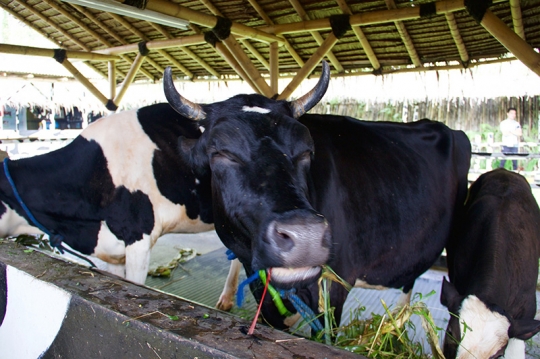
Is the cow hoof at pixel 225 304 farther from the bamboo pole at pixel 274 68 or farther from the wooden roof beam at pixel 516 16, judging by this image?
the wooden roof beam at pixel 516 16

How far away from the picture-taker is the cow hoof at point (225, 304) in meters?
3.72

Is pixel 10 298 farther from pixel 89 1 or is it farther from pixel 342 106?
pixel 342 106

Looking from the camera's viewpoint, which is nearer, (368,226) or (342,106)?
(368,226)

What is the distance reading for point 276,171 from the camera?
1.74m

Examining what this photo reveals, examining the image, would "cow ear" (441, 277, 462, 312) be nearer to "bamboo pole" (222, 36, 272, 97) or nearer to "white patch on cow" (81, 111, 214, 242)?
"white patch on cow" (81, 111, 214, 242)

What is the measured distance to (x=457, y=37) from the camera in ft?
20.1

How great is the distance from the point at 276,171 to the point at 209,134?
0.47 meters

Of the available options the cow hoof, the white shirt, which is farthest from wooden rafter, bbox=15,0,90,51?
the white shirt

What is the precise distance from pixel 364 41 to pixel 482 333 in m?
5.87

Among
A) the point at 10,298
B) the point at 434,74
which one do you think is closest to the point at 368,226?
the point at 10,298

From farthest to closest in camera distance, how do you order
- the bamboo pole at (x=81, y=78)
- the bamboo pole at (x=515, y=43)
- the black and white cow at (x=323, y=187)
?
the bamboo pole at (x=81, y=78) → the bamboo pole at (x=515, y=43) → the black and white cow at (x=323, y=187)

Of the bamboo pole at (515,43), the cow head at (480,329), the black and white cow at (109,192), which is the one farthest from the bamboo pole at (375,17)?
the cow head at (480,329)

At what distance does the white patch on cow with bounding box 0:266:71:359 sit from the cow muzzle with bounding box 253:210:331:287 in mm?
745

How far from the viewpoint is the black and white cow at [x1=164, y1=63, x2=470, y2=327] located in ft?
5.07
